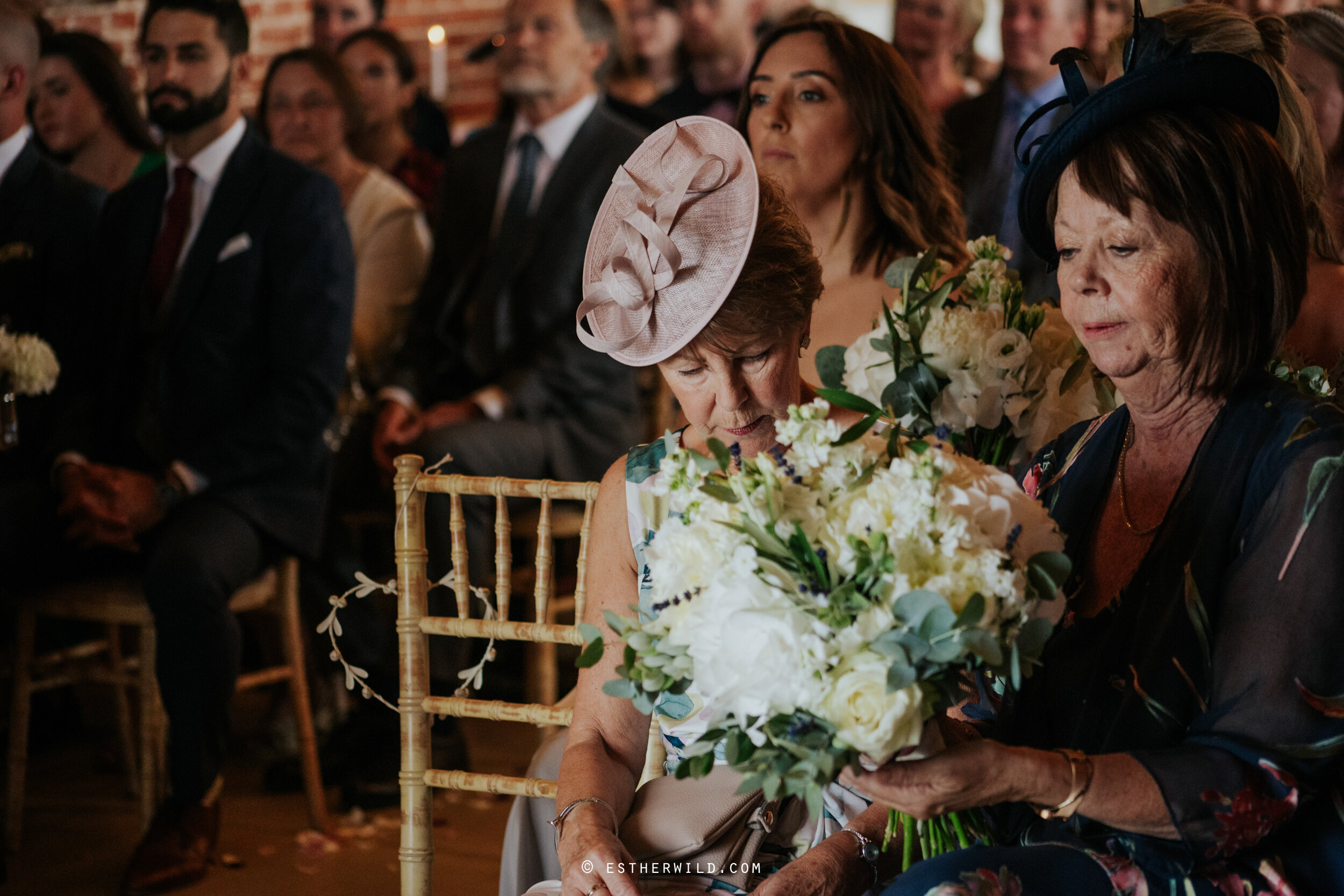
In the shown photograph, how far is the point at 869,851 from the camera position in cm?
143

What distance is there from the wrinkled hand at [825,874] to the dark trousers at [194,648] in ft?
6.35

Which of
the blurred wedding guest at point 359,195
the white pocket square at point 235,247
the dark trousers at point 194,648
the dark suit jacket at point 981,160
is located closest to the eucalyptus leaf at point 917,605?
the dark trousers at point 194,648

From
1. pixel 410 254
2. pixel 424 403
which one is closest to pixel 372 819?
pixel 424 403

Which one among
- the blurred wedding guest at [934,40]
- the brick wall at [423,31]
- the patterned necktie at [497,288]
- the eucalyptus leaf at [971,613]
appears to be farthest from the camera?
the brick wall at [423,31]

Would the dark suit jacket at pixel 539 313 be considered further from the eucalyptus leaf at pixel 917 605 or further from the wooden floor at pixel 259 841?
the eucalyptus leaf at pixel 917 605

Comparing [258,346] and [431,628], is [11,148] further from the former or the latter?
[431,628]

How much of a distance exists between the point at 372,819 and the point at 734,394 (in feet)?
7.17

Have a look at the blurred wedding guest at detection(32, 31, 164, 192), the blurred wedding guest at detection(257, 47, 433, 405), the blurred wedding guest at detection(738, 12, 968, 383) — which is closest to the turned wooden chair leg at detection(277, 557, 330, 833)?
the blurred wedding guest at detection(257, 47, 433, 405)

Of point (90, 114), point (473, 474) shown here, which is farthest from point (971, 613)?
point (90, 114)

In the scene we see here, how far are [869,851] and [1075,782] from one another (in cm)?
32

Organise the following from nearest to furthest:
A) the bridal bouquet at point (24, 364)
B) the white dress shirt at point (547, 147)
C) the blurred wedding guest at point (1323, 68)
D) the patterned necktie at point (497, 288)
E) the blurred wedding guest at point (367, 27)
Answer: the blurred wedding guest at point (1323, 68), the bridal bouquet at point (24, 364), the patterned necktie at point (497, 288), the white dress shirt at point (547, 147), the blurred wedding guest at point (367, 27)

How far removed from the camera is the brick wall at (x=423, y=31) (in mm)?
6914

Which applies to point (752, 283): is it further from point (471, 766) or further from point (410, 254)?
point (410, 254)

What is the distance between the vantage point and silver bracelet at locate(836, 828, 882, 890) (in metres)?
1.43
